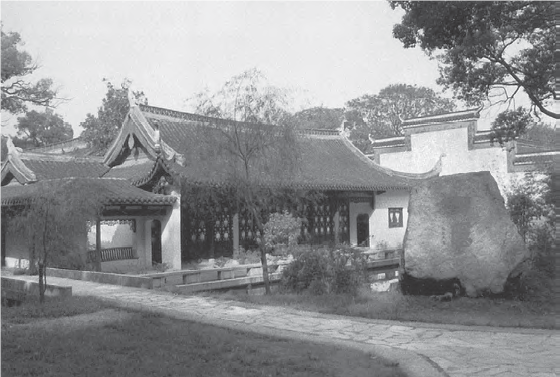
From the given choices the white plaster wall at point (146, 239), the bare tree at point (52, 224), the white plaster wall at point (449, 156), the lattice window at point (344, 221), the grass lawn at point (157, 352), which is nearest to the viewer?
the grass lawn at point (157, 352)

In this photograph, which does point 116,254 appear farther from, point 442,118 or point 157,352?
point 442,118

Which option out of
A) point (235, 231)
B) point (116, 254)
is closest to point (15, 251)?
point (116, 254)

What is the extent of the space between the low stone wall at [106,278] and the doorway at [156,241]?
145 inches

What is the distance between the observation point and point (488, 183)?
9.45m

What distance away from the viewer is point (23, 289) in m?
11.5

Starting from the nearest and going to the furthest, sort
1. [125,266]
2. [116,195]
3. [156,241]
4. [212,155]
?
1. [212,155]
2. [116,195]
3. [125,266]
4. [156,241]

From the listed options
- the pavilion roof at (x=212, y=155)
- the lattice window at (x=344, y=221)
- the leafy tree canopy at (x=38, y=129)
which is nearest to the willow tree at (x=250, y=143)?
the pavilion roof at (x=212, y=155)

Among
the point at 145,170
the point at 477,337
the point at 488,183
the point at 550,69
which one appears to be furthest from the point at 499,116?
the point at 145,170

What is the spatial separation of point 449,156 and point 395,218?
4.20 m

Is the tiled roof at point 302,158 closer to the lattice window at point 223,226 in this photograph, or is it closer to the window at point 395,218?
the window at point 395,218

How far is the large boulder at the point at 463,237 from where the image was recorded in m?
8.83

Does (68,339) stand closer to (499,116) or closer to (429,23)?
(429,23)

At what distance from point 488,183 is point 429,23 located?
11.0 feet

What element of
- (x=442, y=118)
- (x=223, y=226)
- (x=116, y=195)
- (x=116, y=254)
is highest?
(x=442, y=118)
